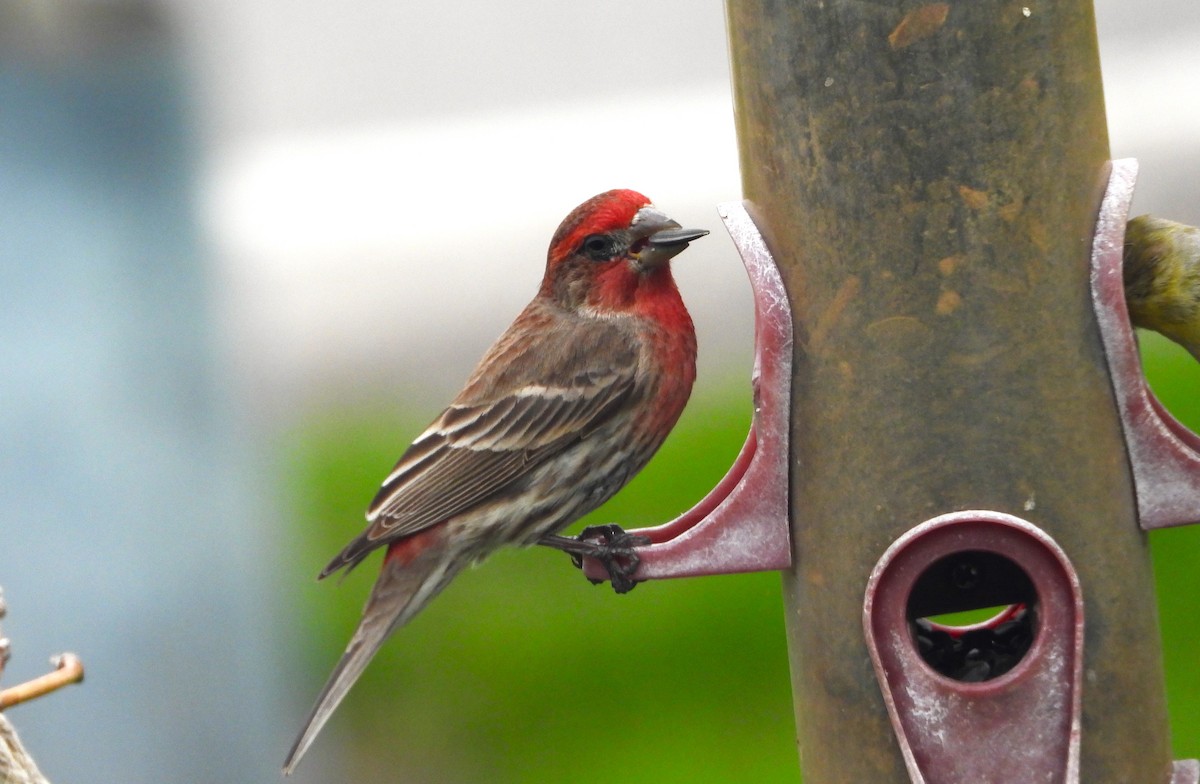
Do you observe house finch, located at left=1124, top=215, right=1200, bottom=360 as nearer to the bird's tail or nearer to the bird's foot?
the bird's foot

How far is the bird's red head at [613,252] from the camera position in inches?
198

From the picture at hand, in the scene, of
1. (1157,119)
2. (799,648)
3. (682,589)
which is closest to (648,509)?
(682,589)

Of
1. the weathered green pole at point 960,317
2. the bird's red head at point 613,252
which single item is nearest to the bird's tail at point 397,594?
the bird's red head at point 613,252

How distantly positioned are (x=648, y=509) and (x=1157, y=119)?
26.3 feet

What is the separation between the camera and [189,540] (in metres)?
5.77

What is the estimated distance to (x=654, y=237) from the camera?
4.97 m

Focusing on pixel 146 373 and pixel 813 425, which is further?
pixel 146 373

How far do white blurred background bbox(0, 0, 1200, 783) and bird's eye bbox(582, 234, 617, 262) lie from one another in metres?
1.39

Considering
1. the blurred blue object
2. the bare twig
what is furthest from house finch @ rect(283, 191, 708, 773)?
the bare twig

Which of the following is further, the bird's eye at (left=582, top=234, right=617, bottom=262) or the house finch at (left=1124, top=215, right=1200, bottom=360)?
the bird's eye at (left=582, top=234, right=617, bottom=262)

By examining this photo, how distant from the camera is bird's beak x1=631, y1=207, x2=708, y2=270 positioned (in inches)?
194

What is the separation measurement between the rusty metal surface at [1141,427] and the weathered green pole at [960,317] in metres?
0.03

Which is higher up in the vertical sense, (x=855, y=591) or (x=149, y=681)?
(x=855, y=591)

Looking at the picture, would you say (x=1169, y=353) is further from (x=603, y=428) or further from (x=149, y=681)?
(x=149, y=681)
